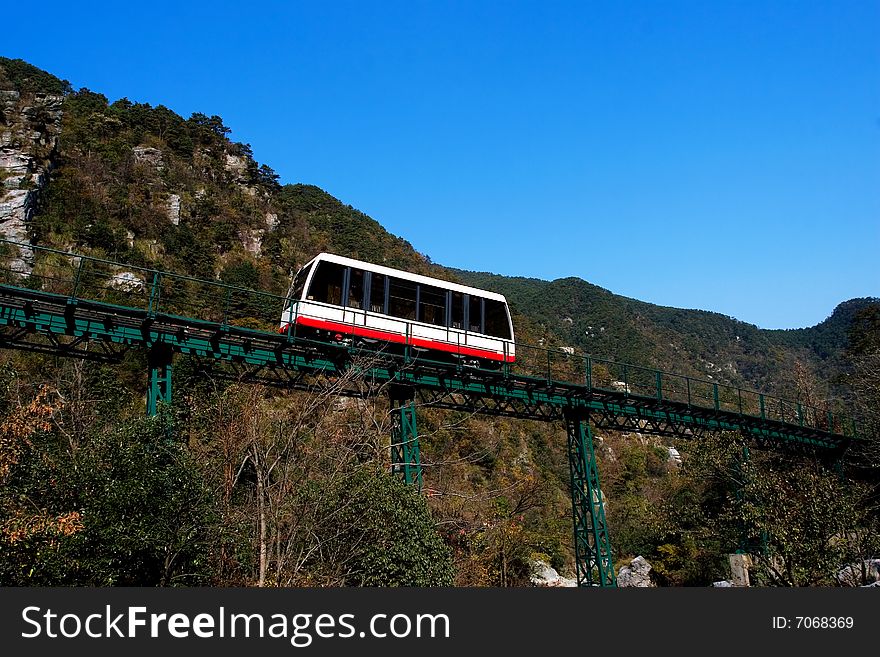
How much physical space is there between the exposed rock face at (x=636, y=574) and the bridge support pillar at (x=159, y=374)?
2323cm

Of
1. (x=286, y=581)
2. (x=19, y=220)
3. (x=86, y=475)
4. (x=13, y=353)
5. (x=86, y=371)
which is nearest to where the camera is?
(x=86, y=475)

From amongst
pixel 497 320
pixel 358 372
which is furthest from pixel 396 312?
pixel 358 372

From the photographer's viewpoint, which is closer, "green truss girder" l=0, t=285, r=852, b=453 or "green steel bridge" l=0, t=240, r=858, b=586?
"green truss girder" l=0, t=285, r=852, b=453

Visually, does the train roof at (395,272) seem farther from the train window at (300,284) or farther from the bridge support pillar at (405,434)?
the bridge support pillar at (405,434)

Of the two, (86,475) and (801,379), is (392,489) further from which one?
(801,379)

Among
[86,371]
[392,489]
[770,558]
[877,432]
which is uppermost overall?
[86,371]

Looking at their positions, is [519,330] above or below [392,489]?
above

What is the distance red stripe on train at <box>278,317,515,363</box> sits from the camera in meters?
17.4

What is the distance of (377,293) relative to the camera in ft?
60.8

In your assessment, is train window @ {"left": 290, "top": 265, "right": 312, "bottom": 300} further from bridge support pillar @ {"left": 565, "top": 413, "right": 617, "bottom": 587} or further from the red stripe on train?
bridge support pillar @ {"left": 565, "top": 413, "right": 617, "bottom": 587}

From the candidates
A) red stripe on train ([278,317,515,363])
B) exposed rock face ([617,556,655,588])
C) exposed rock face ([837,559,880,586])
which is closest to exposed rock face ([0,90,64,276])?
red stripe on train ([278,317,515,363])

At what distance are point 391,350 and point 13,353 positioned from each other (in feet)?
68.0

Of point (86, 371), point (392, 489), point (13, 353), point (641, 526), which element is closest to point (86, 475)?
point (392, 489)

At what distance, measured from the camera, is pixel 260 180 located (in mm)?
63969
